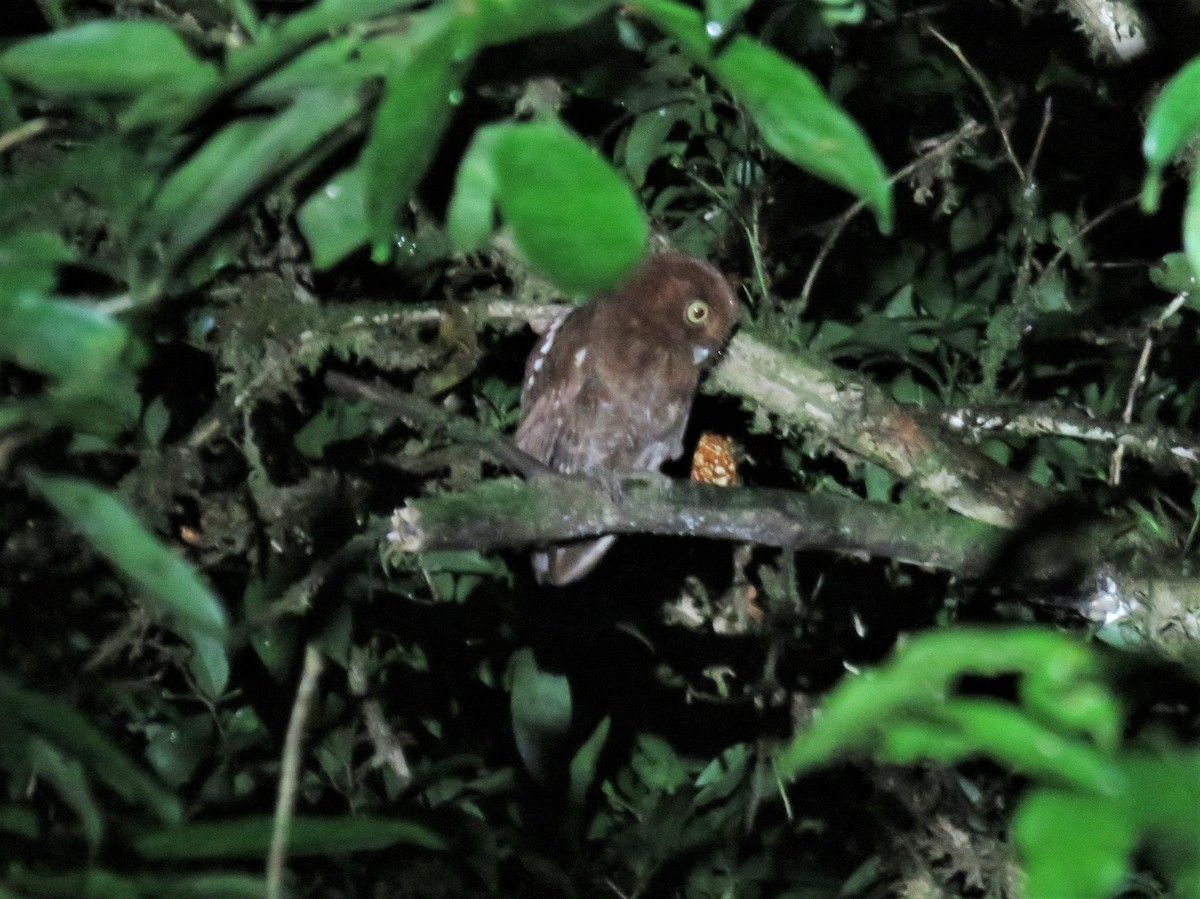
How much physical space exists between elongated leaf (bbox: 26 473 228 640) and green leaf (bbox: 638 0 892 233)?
17.6 inches

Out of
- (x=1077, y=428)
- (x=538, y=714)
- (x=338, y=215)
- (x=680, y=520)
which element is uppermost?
(x=338, y=215)

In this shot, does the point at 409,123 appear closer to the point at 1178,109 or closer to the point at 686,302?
the point at 1178,109

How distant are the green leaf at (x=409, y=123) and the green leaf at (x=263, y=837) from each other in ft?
1.37

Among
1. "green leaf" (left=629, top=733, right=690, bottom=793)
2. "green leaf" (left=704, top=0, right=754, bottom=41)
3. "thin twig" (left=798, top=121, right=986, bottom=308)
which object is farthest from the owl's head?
"green leaf" (left=704, top=0, right=754, bottom=41)

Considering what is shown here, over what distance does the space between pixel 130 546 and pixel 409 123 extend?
32cm

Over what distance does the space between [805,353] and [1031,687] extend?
2.10 m

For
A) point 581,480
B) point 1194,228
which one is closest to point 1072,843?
point 1194,228

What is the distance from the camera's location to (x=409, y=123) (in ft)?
2.30

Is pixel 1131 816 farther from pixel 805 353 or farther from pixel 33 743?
pixel 805 353

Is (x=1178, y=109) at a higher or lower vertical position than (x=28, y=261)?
higher

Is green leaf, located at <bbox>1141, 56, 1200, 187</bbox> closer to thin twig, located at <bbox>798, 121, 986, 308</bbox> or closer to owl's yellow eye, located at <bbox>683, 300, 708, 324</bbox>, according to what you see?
thin twig, located at <bbox>798, 121, 986, 308</bbox>

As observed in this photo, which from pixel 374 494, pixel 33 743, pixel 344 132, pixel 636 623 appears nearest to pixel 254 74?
pixel 344 132

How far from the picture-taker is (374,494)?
263cm

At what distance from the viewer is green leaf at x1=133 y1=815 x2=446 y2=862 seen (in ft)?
2.84
